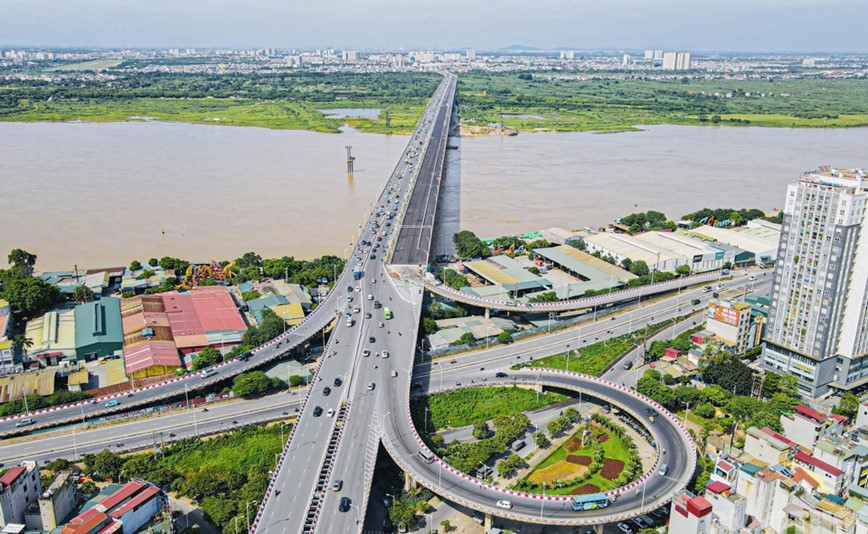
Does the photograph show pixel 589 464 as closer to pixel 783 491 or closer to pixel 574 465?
pixel 574 465

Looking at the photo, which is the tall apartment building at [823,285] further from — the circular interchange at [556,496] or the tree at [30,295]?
the tree at [30,295]

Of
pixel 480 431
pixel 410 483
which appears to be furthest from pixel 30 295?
pixel 480 431

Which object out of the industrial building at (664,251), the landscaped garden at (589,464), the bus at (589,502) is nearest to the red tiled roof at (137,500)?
the landscaped garden at (589,464)

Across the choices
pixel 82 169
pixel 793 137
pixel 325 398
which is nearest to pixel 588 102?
pixel 793 137

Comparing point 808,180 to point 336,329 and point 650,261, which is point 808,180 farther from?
point 336,329

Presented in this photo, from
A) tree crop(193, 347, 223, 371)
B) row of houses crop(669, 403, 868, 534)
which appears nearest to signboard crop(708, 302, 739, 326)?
row of houses crop(669, 403, 868, 534)
